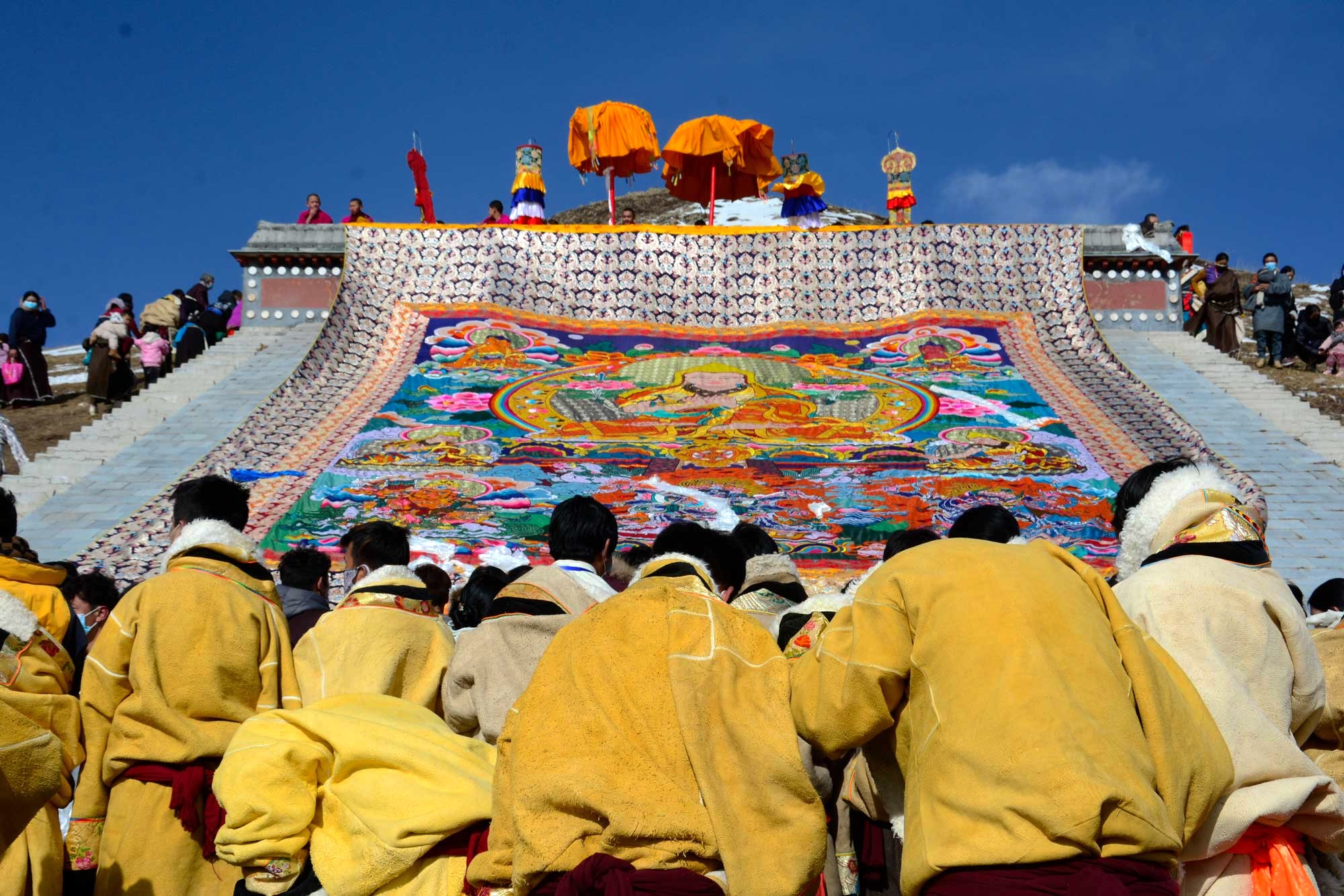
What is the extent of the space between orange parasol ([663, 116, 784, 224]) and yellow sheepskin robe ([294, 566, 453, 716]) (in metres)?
11.8

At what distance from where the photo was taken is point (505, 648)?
309 cm

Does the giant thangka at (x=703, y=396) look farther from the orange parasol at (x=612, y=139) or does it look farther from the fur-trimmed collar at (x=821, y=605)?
the fur-trimmed collar at (x=821, y=605)

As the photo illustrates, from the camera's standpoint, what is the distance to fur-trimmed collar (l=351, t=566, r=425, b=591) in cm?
355

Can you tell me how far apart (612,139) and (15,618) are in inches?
492

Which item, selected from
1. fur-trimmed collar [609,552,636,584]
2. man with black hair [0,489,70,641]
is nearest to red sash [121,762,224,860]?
man with black hair [0,489,70,641]

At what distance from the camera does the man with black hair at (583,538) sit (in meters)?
3.28

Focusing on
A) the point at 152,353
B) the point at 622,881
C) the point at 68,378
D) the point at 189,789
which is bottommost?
the point at 189,789

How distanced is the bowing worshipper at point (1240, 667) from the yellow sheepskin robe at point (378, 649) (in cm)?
183

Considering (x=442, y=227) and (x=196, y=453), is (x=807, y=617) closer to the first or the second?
(x=196, y=453)

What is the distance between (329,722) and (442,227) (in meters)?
10.7

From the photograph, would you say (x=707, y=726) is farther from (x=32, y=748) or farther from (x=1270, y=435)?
(x=1270, y=435)

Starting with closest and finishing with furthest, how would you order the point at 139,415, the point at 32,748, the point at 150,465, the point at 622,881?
the point at 622,881 < the point at 32,748 < the point at 150,465 < the point at 139,415

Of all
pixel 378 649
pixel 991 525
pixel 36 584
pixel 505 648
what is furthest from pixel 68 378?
pixel 991 525

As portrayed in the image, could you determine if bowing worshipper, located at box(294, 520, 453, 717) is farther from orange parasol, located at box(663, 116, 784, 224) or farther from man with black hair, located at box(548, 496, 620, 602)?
orange parasol, located at box(663, 116, 784, 224)
